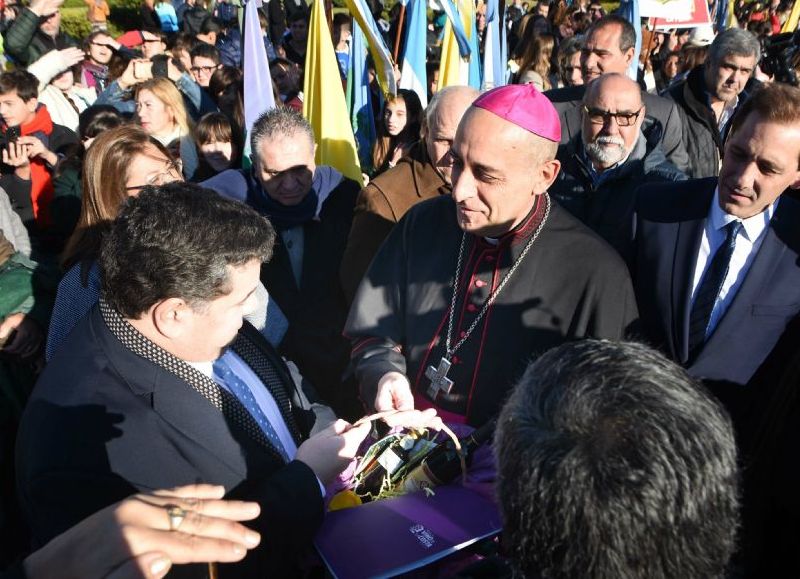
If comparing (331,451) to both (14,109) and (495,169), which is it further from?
(14,109)

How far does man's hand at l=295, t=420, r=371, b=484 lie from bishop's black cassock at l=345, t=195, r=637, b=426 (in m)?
0.45

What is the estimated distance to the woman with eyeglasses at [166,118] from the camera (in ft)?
16.7

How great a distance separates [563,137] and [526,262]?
2031 mm

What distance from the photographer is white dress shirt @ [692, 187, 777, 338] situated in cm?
240

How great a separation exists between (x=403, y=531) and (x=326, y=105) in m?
3.94

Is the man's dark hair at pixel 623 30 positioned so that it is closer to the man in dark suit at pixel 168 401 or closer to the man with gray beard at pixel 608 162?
the man with gray beard at pixel 608 162

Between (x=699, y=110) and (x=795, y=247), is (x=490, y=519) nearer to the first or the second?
(x=795, y=247)

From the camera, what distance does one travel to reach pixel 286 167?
11.7ft

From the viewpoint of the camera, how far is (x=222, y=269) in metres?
1.83

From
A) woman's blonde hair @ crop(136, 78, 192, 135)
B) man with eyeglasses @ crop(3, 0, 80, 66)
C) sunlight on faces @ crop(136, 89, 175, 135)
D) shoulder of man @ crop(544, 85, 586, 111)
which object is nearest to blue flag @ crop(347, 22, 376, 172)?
woman's blonde hair @ crop(136, 78, 192, 135)

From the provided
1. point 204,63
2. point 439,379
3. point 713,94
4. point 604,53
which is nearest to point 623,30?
point 604,53

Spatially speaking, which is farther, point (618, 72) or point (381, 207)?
point (618, 72)

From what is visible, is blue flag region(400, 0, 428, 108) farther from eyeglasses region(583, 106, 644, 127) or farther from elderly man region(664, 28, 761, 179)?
eyeglasses region(583, 106, 644, 127)

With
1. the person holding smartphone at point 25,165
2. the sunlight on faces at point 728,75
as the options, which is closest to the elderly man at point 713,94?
the sunlight on faces at point 728,75
